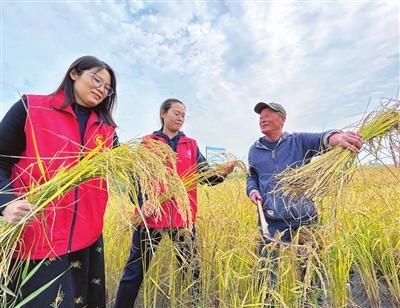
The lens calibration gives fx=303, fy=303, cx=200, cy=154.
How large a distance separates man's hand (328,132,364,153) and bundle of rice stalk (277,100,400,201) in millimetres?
19

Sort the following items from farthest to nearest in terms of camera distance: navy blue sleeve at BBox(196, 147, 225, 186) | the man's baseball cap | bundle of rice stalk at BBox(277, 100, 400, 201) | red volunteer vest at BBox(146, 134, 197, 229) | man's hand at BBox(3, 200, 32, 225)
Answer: the man's baseball cap
navy blue sleeve at BBox(196, 147, 225, 186)
red volunteer vest at BBox(146, 134, 197, 229)
bundle of rice stalk at BBox(277, 100, 400, 201)
man's hand at BBox(3, 200, 32, 225)

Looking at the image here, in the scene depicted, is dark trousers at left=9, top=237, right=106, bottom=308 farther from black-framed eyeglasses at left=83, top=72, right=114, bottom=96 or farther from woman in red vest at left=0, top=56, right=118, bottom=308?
black-framed eyeglasses at left=83, top=72, right=114, bottom=96

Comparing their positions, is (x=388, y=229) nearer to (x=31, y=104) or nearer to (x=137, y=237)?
(x=137, y=237)

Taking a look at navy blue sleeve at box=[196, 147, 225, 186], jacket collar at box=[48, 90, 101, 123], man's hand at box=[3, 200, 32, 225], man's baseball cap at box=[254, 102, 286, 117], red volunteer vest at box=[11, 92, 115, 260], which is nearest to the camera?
man's hand at box=[3, 200, 32, 225]

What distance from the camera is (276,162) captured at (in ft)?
6.32

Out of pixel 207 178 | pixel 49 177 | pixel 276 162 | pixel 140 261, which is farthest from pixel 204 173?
pixel 49 177

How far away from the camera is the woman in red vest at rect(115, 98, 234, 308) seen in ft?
5.47

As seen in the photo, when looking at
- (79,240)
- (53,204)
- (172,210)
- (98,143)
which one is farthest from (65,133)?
(172,210)

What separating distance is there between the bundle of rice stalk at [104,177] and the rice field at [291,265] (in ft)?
0.44

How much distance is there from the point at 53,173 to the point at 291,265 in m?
1.08

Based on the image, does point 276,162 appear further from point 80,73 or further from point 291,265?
point 80,73

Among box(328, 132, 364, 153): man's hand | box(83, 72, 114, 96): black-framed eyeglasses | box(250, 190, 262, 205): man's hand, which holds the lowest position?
box(250, 190, 262, 205): man's hand

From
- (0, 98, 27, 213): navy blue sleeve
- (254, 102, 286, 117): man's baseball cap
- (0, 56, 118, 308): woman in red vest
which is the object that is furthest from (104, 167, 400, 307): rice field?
(254, 102, 286, 117): man's baseball cap

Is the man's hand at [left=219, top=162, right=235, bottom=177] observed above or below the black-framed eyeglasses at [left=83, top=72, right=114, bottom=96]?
below
